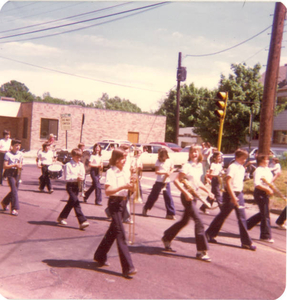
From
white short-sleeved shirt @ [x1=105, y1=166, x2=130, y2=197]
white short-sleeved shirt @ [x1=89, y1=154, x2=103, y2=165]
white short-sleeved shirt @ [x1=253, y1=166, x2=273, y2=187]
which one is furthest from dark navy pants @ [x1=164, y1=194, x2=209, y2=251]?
white short-sleeved shirt @ [x1=89, y1=154, x2=103, y2=165]

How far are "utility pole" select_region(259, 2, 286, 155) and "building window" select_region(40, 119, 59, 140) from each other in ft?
43.5

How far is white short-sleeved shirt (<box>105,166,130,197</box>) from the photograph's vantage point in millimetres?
4586

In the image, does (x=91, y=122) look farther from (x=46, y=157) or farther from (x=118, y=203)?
(x=118, y=203)

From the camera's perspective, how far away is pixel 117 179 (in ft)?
15.2

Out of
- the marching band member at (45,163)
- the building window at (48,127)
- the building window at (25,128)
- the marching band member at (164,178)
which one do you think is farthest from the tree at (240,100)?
the marching band member at (164,178)

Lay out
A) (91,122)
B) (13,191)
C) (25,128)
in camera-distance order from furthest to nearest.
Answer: (25,128)
(91,122)
(13,191)

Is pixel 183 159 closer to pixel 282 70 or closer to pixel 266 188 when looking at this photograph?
pixel 266 188

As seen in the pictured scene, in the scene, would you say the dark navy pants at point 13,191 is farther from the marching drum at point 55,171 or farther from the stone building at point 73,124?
the stone building at point 73,124

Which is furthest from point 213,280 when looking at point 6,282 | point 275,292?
point 6,282

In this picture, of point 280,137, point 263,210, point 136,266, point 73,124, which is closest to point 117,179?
point 136,266

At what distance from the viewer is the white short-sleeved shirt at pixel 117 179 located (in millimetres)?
4586

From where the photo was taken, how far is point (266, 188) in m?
6.43

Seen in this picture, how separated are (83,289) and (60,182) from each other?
383 inches

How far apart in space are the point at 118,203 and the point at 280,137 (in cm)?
2500
